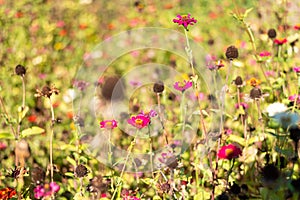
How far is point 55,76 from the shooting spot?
2.51m

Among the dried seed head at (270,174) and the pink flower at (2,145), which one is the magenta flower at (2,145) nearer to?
the pink flower at (2,145)

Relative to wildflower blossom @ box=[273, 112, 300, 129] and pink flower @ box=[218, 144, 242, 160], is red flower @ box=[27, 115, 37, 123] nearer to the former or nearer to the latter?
pink flower @ box=[218, 144, 242, 160]

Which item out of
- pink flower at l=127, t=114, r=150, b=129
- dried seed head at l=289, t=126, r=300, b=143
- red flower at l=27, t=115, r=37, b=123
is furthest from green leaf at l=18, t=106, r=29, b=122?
dried seed head at l=289, t=126, r=300, b=143

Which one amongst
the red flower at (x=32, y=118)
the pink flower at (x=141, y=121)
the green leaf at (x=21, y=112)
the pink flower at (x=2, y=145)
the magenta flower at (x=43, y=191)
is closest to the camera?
the magenta flower at (x=43, y=191)

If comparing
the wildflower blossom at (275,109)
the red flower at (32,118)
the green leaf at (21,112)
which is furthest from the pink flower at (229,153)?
the red flower at (32,118)

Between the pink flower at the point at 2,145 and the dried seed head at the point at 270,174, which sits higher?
the pink flower at the point at 2,145

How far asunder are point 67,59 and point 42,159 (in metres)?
1.19

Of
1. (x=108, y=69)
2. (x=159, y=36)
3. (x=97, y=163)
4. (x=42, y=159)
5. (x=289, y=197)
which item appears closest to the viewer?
(x=289, y=197)

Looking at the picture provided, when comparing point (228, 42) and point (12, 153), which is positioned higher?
point (228, 42)

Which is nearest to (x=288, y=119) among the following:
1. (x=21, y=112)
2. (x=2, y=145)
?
(x=21, y=112)

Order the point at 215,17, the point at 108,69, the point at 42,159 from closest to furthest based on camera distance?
1. the point at 42,159
2. the point at 108,69
3. the point at 215,17

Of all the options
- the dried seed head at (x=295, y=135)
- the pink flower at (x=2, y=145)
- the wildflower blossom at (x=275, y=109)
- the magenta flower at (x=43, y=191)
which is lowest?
the magenta flower at (x=43, y=191)

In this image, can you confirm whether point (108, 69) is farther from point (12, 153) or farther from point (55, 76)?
point (12, 153)

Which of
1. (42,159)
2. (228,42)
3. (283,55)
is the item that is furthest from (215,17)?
(42,159)
